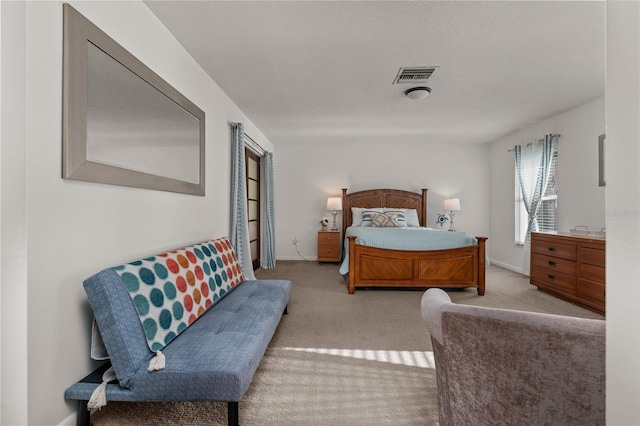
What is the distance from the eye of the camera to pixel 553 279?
3420mm

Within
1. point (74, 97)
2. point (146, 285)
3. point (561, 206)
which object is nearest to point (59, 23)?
point (74, 97)

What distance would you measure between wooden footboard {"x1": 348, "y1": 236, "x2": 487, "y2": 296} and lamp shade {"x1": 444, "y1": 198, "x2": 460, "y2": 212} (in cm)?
190

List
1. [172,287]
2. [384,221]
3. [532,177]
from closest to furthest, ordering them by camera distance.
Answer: [172,287] → [532,177] → [384,221]

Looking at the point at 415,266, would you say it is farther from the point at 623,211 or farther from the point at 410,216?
the point at 623,211

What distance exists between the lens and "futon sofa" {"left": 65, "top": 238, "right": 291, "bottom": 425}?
1.23m

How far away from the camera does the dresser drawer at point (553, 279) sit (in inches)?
125

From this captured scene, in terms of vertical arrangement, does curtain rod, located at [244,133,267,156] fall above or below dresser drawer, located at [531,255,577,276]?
above

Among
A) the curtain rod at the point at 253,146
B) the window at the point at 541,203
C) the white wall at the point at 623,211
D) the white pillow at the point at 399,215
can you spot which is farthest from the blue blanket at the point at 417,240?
the white wall at the point at 623,211

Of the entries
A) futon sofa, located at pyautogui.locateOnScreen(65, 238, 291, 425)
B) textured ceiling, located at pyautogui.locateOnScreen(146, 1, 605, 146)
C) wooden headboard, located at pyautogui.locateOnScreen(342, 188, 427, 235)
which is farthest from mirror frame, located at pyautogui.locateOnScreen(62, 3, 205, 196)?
wooden headboard, located at pyautogui.locateOnScreen(342, 188, 427, 235)

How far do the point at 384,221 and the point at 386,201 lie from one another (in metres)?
0.84

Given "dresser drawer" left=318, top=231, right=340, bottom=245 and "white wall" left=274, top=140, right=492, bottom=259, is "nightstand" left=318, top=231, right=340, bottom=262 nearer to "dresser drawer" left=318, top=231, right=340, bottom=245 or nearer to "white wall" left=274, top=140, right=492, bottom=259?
"dresser drawer" left=318, top=231, right=340, bottom=245

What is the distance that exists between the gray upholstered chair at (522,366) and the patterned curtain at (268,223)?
14.0ft

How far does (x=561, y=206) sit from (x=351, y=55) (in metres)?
3.66

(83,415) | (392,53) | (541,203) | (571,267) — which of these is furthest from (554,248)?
(83,415)
